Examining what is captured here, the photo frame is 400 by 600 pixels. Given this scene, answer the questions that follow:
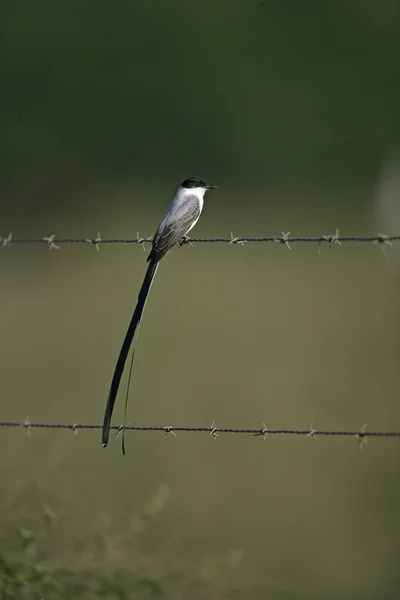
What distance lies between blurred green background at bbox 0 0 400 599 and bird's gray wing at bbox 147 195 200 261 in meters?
0.94

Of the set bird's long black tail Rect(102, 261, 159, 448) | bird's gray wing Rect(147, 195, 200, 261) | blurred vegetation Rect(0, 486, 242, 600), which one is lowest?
blurred vegetation Rect(0, 486, 242, 600)

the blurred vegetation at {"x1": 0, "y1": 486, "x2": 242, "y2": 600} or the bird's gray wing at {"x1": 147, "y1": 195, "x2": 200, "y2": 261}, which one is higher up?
the bird's gray wing at {"x1": 147, "y1": 195, "x2": 200, "y2": 261}

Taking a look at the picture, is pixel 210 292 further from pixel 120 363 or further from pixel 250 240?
pixel 120 363

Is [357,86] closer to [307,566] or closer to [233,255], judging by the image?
[233,255]

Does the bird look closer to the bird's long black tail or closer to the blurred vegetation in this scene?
the bird's long black tail

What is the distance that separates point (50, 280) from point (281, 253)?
3679mm

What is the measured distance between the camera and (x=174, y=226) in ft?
14.9

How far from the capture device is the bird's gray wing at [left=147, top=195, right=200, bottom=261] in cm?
444

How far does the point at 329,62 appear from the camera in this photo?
26.9m

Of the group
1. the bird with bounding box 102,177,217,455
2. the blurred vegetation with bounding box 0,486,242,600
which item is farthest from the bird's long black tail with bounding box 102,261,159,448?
the blurred vegetation with bounding box 0,486,242,600

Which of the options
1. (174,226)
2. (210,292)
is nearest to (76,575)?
(174,226)

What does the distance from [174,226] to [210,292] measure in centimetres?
833

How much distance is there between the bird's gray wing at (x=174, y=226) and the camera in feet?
14.6

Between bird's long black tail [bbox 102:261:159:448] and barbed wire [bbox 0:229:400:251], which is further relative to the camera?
bird's long black tail [bbox 102:261:159:448]
